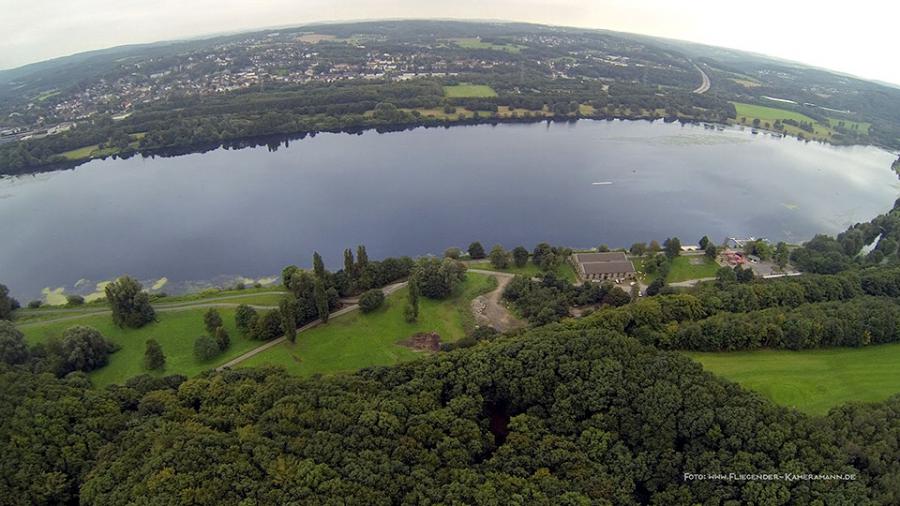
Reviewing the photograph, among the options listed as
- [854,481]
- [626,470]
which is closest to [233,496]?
[626,470]

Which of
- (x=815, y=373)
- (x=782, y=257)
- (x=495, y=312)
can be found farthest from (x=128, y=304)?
(x=782, y=257)

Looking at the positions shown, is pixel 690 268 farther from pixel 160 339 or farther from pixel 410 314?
pixel 160 339

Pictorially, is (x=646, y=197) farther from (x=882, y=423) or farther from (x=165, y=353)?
(x=165, y=353)

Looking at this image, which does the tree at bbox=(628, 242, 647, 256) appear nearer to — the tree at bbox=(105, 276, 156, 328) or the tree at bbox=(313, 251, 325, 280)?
the tree at bbox=(313, 251, 325, 280)

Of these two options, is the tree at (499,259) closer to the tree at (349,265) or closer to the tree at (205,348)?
the tree at (349,265)

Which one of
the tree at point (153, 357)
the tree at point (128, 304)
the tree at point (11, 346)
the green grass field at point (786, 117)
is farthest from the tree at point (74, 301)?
the green grass field at point (786, 117)

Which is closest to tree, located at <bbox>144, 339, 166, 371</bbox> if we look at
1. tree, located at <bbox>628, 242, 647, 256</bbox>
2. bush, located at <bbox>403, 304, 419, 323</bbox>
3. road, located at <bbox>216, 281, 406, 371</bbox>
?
road, located at <bbox>216, 281, 406, 371</bbox>
